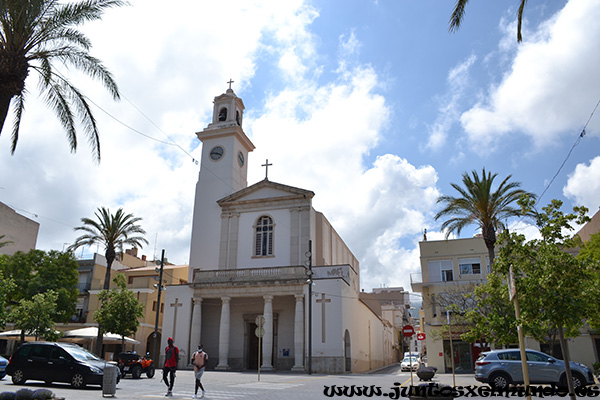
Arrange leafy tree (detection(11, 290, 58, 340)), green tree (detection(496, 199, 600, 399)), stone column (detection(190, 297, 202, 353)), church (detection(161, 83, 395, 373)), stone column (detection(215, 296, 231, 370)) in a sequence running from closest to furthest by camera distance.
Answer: green tree (detection(496, 199, 600, 399))
leafy tree (detection(11, 290, 58, 340))
church (detection(161, 83, 395, 373))
stone column (detection(215, 296, 231, 370))
stone column (detection(190, 297, 202, 353))

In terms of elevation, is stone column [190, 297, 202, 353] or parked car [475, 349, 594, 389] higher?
stone column [190, 297, 202, 353]

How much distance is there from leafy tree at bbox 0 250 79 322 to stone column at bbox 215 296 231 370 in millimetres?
15270

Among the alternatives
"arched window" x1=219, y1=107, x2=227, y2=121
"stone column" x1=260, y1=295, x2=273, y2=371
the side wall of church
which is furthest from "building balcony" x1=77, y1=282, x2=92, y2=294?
the side wall of church

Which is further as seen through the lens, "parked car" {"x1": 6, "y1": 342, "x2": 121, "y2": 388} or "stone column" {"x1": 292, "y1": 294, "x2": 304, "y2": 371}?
"stone column" {"x1": 292, "y1": 294, "x2": 304, "y2": 371}

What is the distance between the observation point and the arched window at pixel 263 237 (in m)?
35.4

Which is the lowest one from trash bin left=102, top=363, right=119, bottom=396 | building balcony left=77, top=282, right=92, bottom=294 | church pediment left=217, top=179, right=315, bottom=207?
trash bin left=102, top=363, right=119, bottom=396

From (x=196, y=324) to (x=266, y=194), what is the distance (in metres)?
10.7

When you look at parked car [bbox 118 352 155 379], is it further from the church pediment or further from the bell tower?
the church pediment

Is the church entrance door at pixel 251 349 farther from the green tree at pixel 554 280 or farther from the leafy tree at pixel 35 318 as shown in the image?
the green tree at pixel 554 280

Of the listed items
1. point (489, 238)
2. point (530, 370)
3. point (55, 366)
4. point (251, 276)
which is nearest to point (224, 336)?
point (251, 276)

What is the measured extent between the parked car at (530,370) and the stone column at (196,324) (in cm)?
1957

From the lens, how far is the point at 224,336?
30906 millimetres

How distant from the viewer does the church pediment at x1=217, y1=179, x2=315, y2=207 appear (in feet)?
116

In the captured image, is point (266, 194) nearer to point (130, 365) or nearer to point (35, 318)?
point (35, 318)
